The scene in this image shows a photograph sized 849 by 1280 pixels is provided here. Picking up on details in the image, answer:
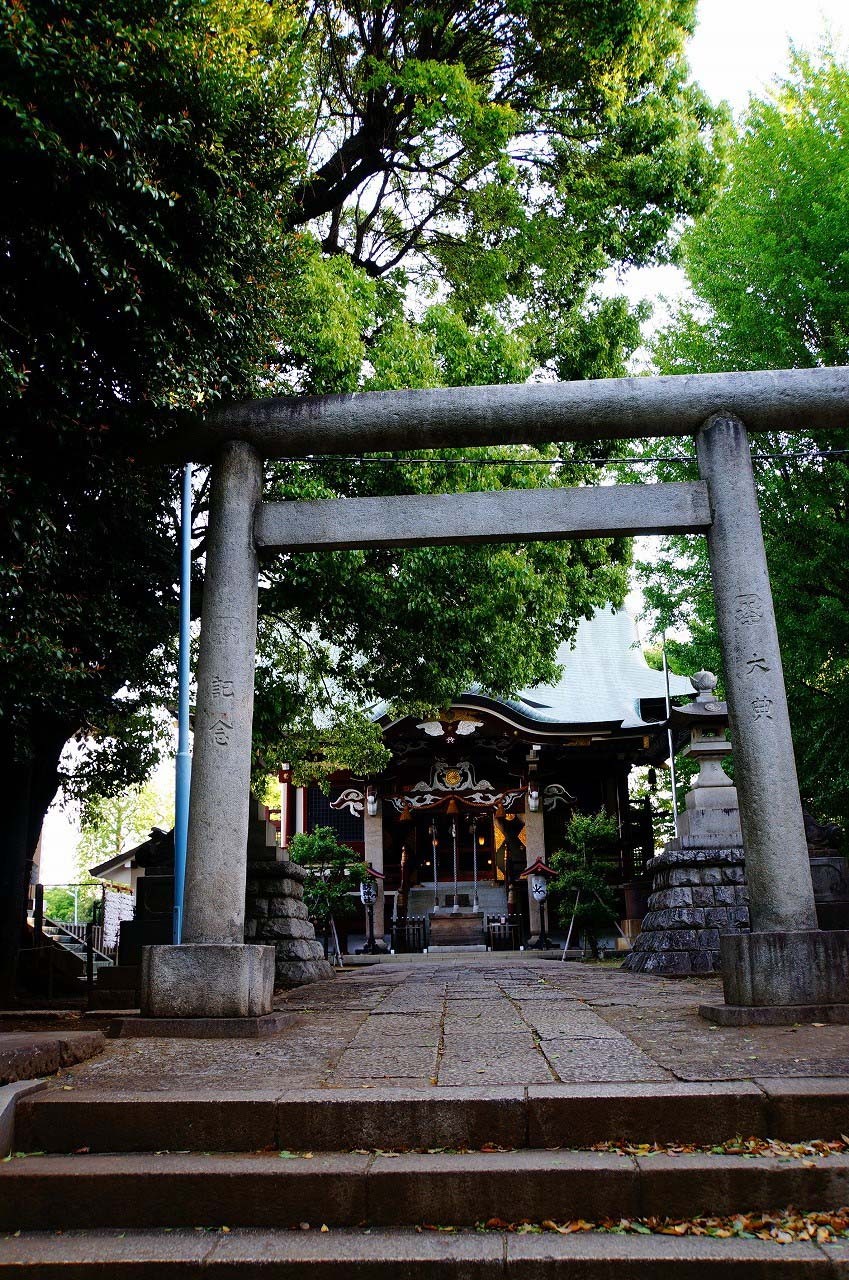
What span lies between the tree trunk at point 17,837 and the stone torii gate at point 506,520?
4734 millimetres

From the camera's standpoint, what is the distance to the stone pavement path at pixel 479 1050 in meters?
4.07

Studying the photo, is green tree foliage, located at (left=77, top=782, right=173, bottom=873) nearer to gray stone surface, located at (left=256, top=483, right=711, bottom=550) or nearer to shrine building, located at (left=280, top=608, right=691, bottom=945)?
shrine building, located at (left=280, top=608, right=691, bottom=945)

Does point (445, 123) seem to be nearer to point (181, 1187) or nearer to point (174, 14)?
point (174, 14)

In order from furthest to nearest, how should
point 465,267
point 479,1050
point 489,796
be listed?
1. point 489,796
2. point 465,267
3. point 479,1050

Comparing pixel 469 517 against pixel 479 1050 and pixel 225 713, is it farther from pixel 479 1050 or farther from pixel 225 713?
pixel 479 1050

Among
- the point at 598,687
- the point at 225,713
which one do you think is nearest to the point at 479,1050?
the point at 225,713

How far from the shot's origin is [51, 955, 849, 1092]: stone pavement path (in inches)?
160

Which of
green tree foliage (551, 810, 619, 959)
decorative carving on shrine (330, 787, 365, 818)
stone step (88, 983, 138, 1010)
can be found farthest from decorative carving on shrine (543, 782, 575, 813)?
stone step (88, 983, 138, 1010)

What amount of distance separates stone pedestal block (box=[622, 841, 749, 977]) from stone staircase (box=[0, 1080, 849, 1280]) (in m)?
5.52

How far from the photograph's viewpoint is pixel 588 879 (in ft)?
47.5

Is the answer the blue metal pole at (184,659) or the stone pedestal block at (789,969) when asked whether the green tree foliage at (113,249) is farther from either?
the stone pedestal block at (789,969)

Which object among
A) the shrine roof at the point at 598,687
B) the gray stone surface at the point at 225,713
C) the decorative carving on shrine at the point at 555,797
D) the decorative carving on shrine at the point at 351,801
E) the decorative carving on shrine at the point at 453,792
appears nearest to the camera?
the gray stone surface at the point at 225,713

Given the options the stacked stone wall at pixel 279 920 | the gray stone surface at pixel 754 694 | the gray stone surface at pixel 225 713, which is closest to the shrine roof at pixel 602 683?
the stacked stone wall at pixel 279 920

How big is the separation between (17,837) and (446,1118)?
8.19 meters
